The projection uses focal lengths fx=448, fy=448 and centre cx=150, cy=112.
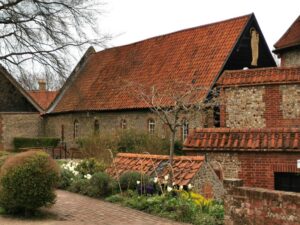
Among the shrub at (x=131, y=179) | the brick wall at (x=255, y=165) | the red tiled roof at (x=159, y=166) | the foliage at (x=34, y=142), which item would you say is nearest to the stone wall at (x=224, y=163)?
the brick wall at (x=255, y=165)

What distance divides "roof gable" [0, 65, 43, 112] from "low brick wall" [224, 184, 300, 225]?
20321mm

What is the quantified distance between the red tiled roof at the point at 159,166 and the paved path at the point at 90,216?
5.73 feet

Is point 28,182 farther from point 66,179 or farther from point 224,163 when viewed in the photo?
point 224,163

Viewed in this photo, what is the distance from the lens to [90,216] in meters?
10.0

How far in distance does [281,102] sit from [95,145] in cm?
849

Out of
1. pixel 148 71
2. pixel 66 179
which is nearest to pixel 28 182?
pixel 66 179

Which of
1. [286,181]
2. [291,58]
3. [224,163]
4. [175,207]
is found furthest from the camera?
[291,58]

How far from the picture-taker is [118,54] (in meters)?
35.4

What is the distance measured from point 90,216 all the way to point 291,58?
17404 millimetres

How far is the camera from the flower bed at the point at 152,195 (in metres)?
9.80

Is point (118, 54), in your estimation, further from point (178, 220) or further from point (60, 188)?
point (178, 220)

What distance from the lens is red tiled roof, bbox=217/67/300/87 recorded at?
16375 mm

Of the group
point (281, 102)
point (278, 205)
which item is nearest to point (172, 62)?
point (281, 102)

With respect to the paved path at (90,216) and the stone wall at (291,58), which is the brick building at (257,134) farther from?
the stone wall at (291,58)
